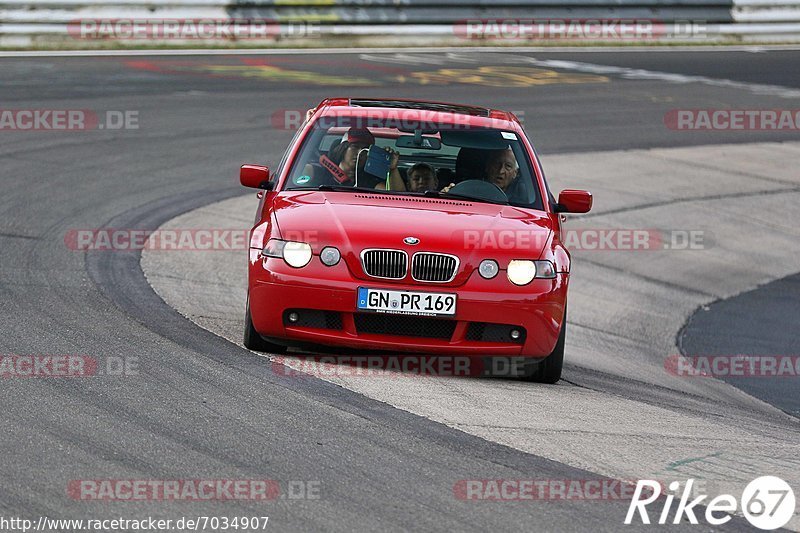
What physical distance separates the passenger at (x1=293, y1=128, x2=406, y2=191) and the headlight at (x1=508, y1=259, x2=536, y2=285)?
1305mm

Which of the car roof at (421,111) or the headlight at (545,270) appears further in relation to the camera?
the car roof at (421,111)

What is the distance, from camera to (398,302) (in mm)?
7695

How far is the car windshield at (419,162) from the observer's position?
8.84m

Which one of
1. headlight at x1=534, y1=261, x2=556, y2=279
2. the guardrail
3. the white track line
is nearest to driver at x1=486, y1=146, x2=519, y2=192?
headlight at x1=534, y1=261, x2=556, y2=279

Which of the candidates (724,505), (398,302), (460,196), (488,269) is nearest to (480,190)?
(460,196)

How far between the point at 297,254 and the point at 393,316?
67 cm

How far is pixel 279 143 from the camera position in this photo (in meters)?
17.9

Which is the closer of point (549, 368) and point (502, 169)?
point (549, 368)

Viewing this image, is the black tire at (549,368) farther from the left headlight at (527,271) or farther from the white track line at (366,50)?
the white track line at (366,50)

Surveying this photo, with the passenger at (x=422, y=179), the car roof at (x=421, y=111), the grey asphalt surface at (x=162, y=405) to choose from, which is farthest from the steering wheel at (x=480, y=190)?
the grey asphalt surface at (x=162, y=405)

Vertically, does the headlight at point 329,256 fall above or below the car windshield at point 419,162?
below

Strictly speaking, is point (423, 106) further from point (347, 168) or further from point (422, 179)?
point (347, 168)

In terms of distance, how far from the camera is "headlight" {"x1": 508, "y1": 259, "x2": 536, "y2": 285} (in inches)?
309

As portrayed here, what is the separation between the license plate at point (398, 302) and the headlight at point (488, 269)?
30cm
